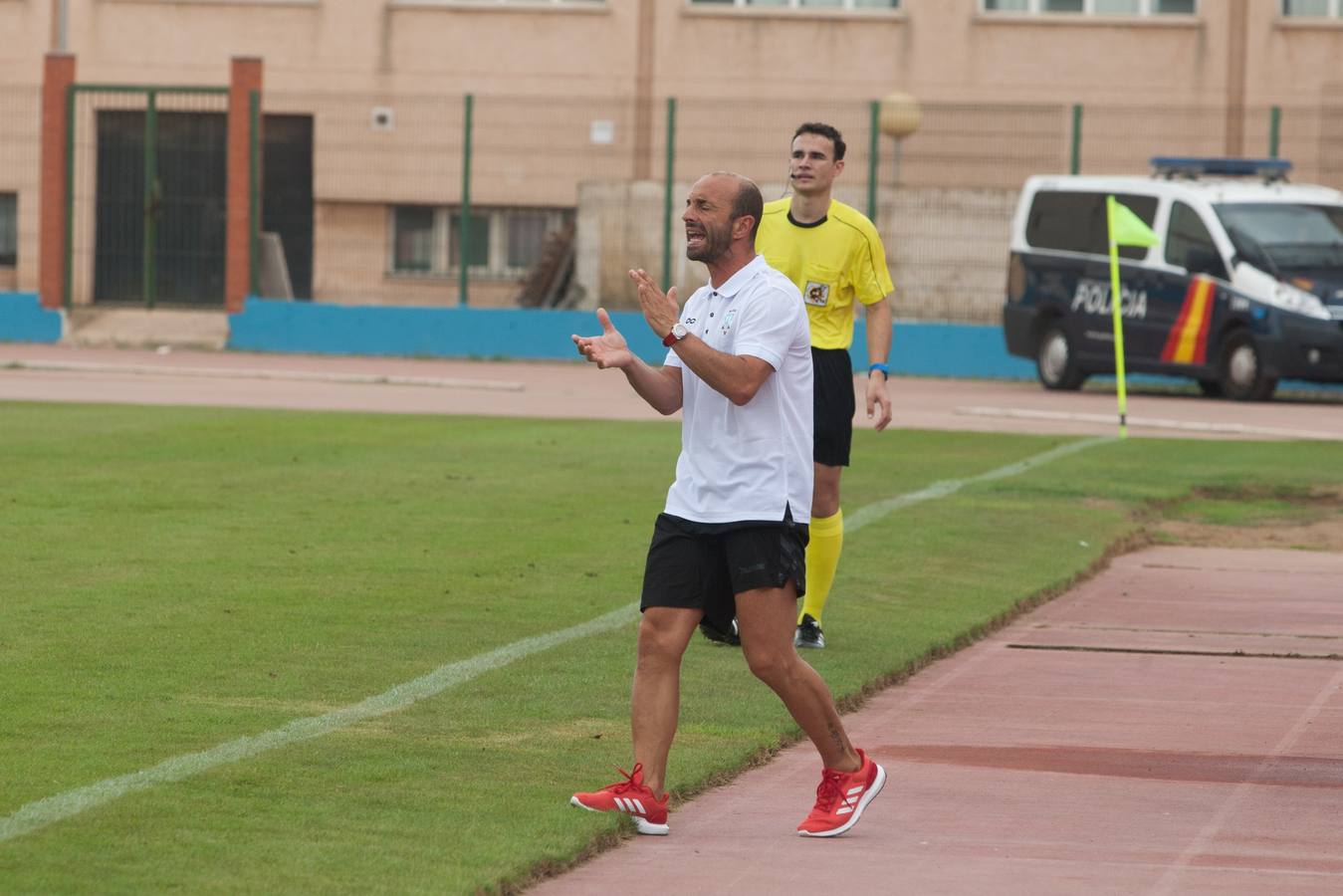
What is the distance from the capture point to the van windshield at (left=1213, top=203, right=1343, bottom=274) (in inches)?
950

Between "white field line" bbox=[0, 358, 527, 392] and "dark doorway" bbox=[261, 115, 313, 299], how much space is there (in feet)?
36.0

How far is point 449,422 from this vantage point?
19.5 metres

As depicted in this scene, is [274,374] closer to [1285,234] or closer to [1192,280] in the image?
[1192,280]

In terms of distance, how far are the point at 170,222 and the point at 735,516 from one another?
2788 centimetres

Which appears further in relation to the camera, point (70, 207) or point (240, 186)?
point (70, 207)

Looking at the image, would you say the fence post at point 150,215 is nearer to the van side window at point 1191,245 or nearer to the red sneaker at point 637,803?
the van side window at point 1191,245

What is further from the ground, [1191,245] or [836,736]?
[1191,245]

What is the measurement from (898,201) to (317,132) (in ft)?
36.7

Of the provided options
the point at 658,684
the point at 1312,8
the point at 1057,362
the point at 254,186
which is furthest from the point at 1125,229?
the point at 1312,8

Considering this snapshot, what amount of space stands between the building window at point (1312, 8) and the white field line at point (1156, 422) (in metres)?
16.1

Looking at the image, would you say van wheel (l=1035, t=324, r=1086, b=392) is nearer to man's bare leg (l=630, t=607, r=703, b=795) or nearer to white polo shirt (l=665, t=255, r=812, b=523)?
white polo shirt (l=665, t=255, r=812, b=523)

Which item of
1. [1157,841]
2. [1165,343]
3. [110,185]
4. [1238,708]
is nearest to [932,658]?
[1238,708]

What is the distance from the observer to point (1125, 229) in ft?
70.5

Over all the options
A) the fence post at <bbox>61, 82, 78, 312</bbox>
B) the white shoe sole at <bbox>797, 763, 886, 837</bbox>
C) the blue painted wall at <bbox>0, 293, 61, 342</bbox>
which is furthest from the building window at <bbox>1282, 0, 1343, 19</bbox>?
the white shoe sole at <bbox>797, 763, 886, 837</bbox>
